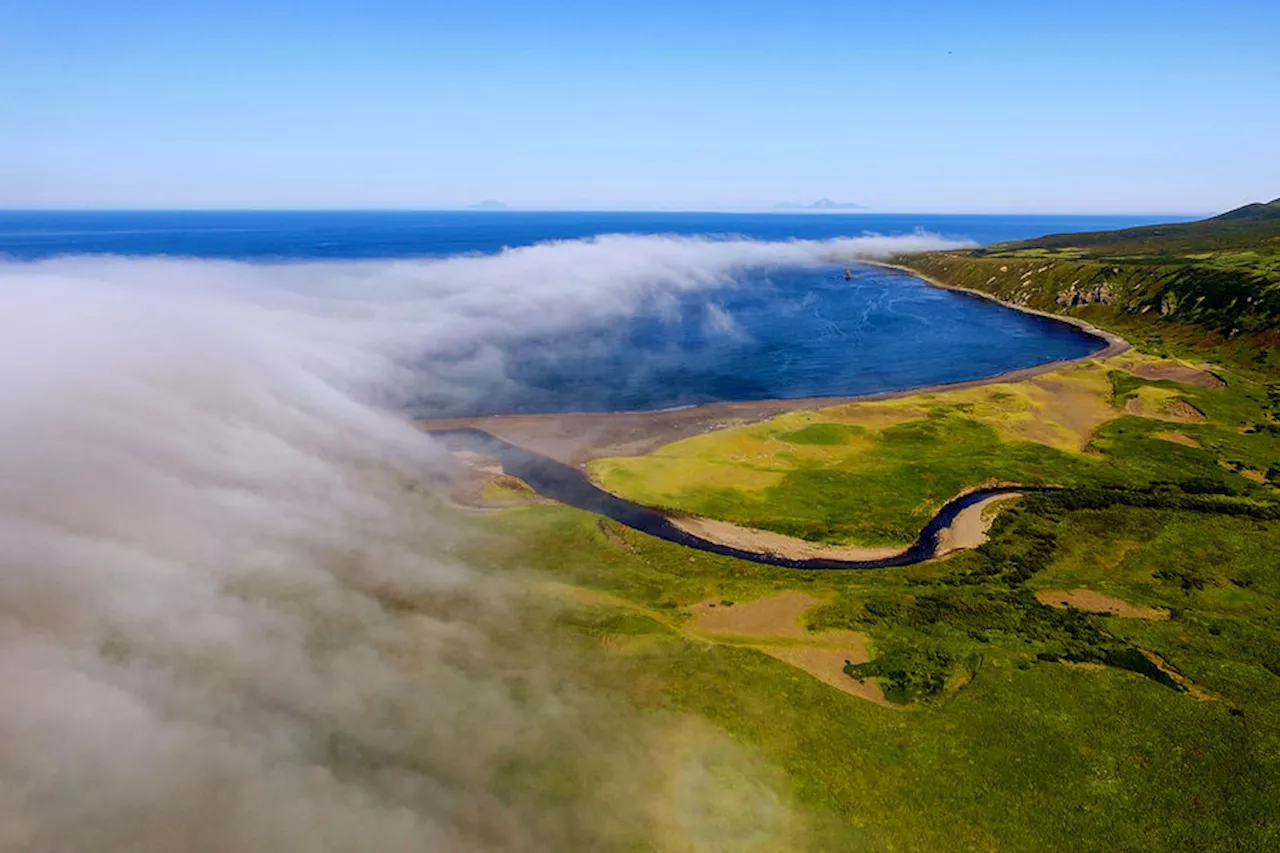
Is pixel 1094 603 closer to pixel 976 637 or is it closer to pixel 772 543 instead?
pixel 976 637

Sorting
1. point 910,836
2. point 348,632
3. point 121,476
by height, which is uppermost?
point 121,476

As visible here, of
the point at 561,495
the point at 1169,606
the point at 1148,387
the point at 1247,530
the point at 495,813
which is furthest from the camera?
the point at 1148,387

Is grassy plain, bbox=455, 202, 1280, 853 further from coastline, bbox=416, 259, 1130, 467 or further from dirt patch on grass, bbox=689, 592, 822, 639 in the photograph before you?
coastline, bbox=416, 259, 1130, 467

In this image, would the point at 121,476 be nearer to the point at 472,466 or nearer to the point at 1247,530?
the point at 472,466

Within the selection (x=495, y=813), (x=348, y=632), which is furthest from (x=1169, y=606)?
(x=348, y=632)

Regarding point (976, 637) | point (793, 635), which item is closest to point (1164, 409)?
point (976, 637)
